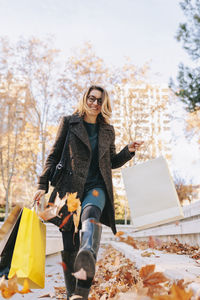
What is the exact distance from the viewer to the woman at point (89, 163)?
218 centimetres

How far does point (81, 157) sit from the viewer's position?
2.31 m

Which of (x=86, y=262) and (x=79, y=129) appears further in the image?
(x=79, y=129)

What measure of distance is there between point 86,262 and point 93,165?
0.93 metres

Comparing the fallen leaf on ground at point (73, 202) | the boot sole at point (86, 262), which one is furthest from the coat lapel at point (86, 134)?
the boot sole at point (86, 262)

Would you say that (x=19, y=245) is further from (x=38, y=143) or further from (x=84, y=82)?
(x=38, y=143)

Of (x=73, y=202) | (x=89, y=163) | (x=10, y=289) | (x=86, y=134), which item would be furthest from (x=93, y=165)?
(x=10, y=289)

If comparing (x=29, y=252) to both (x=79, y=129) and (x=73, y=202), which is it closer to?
(x=73, y=202)

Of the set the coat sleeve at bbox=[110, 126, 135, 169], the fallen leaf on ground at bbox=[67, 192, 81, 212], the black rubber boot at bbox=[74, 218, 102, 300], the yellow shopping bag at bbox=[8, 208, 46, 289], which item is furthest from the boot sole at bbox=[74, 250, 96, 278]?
the coat sleeve at bbox=[110, 126, 135, 169]

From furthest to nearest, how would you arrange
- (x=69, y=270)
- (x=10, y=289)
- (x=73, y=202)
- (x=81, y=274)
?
(x=69, y=270), (x=73, y=202), (x=10, y=289), (x=81, y=274)

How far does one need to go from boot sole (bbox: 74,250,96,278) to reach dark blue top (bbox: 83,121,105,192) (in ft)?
2.32

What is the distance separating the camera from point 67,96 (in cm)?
1280

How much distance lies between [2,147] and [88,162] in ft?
43.6

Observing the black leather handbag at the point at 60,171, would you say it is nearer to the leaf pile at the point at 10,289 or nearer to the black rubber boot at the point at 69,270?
the black rubber boot at the point at 69,270

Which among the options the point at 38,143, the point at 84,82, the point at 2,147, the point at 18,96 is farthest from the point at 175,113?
the point at 2,147
